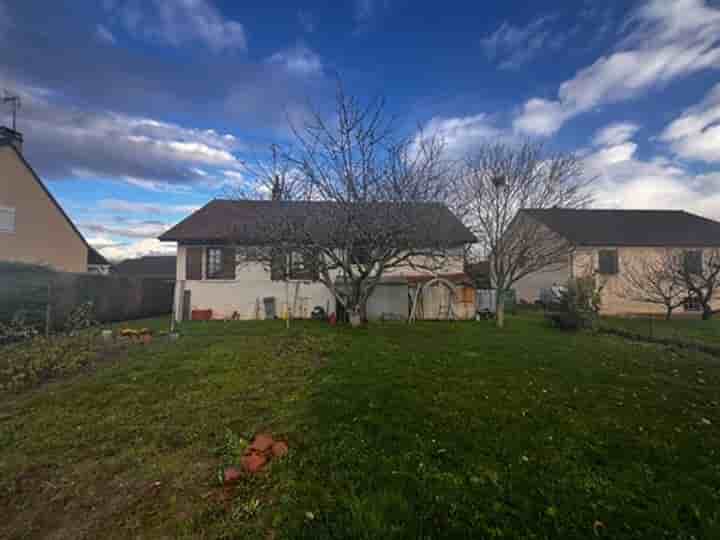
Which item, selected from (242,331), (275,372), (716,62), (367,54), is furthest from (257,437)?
(716,62)

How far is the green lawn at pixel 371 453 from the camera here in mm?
1896

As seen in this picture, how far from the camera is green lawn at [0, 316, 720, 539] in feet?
6.22

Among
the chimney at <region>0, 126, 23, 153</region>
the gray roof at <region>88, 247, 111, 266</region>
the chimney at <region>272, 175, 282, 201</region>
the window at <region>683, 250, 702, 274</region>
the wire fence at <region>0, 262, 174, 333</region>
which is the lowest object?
the wire fence at <region>0, 262, 174, 333</region>

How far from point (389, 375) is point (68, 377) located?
522 cm

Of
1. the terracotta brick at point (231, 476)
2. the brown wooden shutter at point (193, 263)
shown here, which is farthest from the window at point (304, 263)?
the terracotta brick at point (231, 476)

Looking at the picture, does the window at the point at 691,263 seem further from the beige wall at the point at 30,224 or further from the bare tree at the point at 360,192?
the beige wall at the point at 30,224

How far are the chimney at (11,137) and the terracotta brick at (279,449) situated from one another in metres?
23.5

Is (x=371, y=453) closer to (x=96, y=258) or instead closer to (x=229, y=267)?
(x=229, y=267)

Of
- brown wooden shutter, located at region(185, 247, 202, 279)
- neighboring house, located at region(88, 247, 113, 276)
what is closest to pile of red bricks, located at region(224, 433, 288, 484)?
brown wooden shutter, located at region(185, 247, 202, 279)

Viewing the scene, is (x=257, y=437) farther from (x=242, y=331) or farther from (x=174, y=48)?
(x=174, y=48)

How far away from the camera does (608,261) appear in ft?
60.8

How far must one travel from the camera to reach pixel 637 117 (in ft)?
32.9

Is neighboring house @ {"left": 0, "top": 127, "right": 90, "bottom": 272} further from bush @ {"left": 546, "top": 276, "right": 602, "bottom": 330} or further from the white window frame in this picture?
bush @ {"left": 546, "top": 276, "right": 602, "bottom": 330}

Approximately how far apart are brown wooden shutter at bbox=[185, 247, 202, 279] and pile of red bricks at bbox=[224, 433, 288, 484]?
44.6ft
